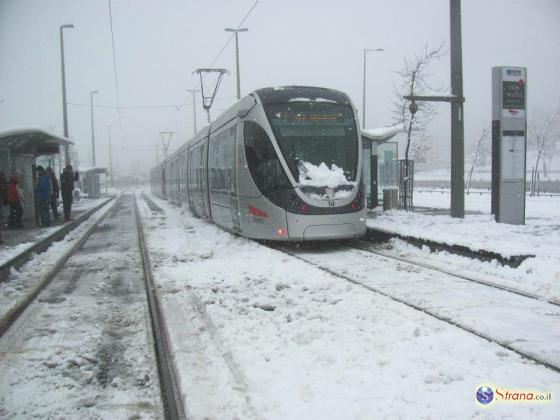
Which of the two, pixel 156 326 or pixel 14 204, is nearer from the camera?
pixel 156 326

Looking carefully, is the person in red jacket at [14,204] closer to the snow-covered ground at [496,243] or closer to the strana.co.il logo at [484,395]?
the snow-covered ground at [496,243]

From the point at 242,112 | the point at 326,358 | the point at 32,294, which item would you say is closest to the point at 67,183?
the point at 242,112

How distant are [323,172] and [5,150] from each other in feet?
35.3

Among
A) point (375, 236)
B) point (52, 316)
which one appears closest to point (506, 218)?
point (375, 236)

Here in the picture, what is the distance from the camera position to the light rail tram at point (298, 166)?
912 cm

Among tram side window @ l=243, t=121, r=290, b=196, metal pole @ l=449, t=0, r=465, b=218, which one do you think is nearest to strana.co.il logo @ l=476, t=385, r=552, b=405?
tram side window @ l=243, t=121, r=290, b=196

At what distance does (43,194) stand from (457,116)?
1142 cm

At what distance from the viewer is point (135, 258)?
30.7 feet

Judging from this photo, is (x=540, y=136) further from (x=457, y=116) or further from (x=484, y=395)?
(x=484, y=395)

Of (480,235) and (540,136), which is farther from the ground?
(540,136)

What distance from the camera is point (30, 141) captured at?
15680 mm

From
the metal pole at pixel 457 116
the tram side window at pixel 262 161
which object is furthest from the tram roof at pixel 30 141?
the metal pole at pixel 457 116

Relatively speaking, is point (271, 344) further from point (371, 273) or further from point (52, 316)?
point (371, 273)

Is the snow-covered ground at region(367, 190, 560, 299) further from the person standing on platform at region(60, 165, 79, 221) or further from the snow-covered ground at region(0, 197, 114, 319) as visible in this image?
the person standing on platform at region(60, 165, 79, 221)
